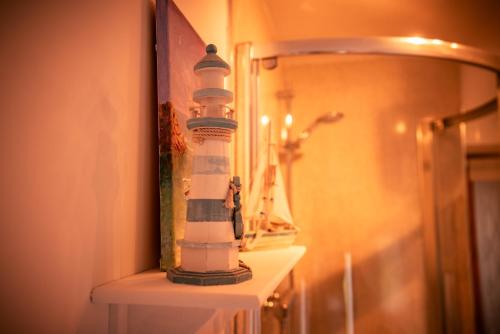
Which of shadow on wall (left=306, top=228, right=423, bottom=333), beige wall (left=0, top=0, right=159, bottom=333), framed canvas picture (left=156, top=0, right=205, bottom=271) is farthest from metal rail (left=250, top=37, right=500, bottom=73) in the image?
shadow on wall (left=306, top=228, right=423, bottom=333)

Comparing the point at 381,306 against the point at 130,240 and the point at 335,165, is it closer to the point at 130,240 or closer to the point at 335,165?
the point at 335,165

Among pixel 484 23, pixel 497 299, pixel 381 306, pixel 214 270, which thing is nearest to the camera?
pixel 214 270

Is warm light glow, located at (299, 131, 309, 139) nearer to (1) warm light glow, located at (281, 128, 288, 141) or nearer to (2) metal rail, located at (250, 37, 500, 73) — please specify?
(1) warm light glow, located at (281, 128, 288, 141)

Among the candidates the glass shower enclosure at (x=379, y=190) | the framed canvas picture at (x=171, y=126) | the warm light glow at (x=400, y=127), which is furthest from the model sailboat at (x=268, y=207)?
the warm light glow at (x=400, y=127)

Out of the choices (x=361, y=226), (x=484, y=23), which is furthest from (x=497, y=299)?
(x=484, y=23)

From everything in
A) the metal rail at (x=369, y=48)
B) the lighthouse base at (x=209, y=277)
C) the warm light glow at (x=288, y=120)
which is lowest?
the lighthouse base at (x=209, y=277)

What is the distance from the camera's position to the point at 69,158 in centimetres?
38

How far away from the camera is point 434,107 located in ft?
5.97

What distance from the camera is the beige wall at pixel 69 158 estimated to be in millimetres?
316

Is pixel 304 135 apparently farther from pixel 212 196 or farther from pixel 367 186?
pixel 212 196

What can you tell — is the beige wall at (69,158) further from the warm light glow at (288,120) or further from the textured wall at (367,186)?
the textured wall at (367,186)

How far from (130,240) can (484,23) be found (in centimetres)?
184

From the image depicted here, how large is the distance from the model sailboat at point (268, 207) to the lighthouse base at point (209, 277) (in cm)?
34

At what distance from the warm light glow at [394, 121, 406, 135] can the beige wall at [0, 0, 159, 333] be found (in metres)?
1.59
